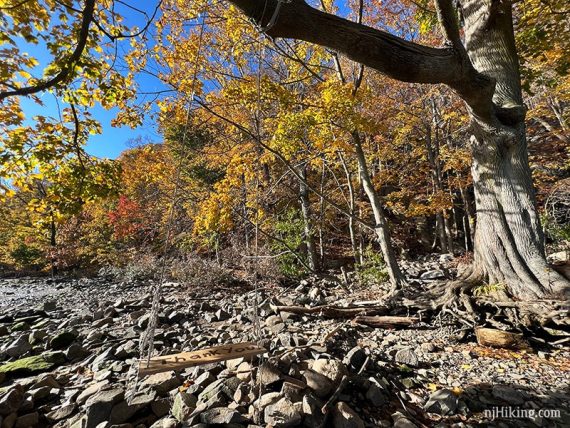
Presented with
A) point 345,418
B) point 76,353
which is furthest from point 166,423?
point 76,353

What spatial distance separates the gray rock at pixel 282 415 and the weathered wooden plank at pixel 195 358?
1.27 feet

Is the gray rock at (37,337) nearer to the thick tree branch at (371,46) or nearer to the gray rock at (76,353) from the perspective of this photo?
the gray rock at (76,353)

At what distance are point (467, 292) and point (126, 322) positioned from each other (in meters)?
5.88

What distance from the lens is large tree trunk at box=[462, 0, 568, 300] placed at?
362 centimetres

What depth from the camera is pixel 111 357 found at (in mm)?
3422

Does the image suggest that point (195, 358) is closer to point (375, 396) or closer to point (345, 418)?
point (345, 418)

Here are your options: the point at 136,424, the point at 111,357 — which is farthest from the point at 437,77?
the point at 111,357

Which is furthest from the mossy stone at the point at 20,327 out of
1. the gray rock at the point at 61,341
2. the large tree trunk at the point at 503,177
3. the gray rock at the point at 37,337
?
the large tree trunk at the point at 503,177

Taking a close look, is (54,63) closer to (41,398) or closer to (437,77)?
(41,398)

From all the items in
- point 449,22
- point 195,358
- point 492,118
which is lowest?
point 195,358

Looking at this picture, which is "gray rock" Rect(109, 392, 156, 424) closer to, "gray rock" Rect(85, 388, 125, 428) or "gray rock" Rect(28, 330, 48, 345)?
"gray rock" Rect(85, 388, 125, 428)

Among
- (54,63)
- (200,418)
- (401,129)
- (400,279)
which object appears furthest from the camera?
(401,129)

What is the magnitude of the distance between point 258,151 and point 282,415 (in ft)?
12.0

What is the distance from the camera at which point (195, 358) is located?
6.29 ft
